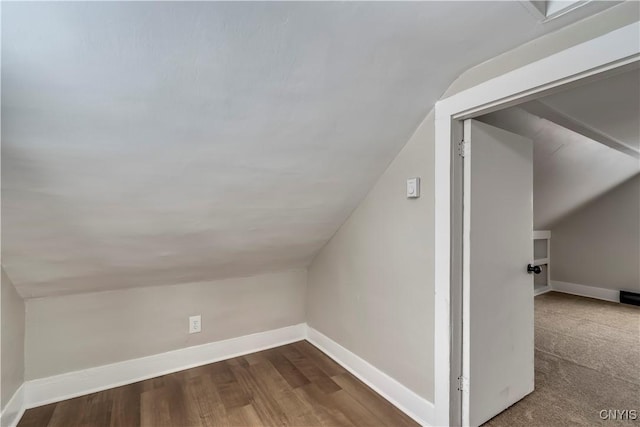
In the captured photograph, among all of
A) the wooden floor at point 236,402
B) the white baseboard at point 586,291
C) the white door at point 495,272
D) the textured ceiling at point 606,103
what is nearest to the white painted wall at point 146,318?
the wooden floor at point 236,402

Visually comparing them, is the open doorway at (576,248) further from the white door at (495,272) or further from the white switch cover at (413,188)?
the white switch cover at (413,188)

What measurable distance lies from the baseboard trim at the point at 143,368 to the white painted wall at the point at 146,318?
42 millimetres

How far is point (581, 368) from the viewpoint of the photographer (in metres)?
2.32

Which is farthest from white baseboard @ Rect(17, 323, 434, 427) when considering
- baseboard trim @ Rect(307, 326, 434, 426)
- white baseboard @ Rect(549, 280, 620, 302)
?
white baseboard @ Rect(549, 280, 620, 302)

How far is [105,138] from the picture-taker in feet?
3.94

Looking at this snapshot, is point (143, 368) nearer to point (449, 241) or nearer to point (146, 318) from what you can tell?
point (146, 318)

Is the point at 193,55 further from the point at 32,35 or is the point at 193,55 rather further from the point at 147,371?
the point at 147,371

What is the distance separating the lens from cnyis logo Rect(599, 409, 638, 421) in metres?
1.77

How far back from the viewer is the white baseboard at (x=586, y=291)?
4211 mm

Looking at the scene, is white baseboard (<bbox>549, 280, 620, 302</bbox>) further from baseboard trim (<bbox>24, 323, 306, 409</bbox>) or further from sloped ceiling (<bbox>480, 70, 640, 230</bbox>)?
baseboard trim (<bbox>24, 323, 306, 409</bbox>)

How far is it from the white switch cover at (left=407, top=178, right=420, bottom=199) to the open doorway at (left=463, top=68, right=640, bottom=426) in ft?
0.88

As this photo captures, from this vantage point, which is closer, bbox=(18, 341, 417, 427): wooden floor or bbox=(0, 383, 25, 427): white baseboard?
bbox=(0, 383, 25, 427): white baseboard

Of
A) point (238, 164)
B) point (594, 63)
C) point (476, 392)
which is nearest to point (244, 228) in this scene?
point (238, 164)

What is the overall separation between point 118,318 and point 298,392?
1335 millimetres
